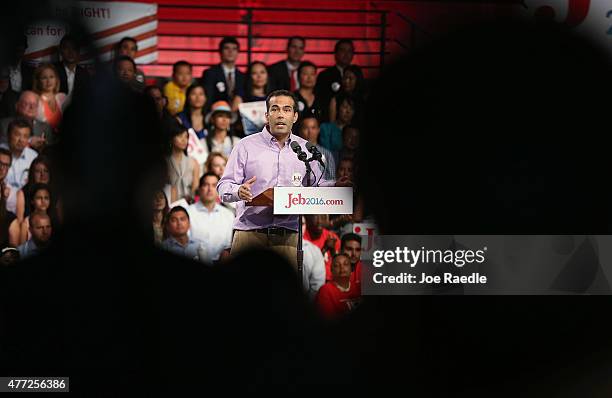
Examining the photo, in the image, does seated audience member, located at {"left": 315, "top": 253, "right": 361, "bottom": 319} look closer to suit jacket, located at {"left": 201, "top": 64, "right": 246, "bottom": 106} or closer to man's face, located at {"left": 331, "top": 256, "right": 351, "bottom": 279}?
man's face, located at {"left": 331, "top": 256, "right": 351, "bottom": 279}

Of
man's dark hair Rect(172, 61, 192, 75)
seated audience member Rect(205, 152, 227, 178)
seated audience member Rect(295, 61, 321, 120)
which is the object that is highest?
man's dark hair Rect(172, 61, 192, 75)

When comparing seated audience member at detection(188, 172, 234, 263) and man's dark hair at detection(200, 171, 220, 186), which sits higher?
man's dark hair at detection(200, 171, 220, 186)

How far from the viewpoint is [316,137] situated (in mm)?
5148

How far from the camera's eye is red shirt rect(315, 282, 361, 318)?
5.16m

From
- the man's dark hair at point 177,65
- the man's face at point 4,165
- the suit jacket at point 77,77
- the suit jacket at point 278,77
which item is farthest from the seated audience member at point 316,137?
the man's face at point 4,165

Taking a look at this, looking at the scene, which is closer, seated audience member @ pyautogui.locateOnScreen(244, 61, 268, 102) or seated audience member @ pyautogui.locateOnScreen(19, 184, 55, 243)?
seated audience member @ pyautogui.locateOnScreen(19, 184, 55, 243)

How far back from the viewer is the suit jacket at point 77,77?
199 inches

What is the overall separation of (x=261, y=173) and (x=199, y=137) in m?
0.43

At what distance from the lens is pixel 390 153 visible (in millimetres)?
5223

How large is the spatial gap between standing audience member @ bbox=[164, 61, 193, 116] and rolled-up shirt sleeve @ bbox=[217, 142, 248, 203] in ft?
1.33

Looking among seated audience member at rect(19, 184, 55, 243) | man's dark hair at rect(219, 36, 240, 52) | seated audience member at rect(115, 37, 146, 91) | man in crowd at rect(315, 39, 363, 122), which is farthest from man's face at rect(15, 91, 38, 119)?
man in crowd at rect(315, 39, 363, 122)

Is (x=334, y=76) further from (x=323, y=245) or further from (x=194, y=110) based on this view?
(x=323, y=245)

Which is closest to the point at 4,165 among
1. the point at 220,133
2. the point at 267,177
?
the point at 220,133

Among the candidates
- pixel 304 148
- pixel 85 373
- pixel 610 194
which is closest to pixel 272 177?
pixel 304 148
